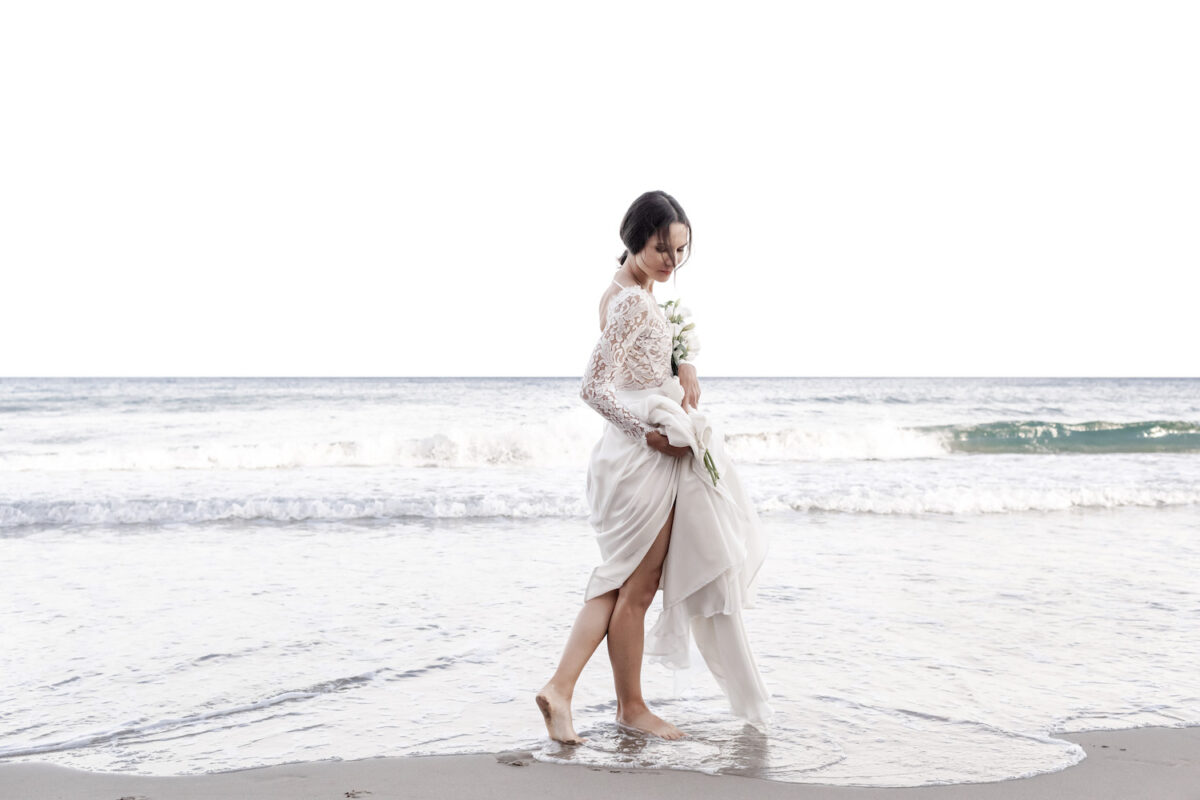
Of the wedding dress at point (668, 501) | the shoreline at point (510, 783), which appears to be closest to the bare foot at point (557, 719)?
the shoreline at point (510, 783)

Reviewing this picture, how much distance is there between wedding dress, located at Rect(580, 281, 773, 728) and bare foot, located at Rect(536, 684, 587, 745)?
16.2 inches

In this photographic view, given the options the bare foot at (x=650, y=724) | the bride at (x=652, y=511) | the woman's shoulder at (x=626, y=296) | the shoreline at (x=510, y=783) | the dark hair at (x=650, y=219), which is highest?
the dark hair at (x=650, y=219)

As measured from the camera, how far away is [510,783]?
2600mm

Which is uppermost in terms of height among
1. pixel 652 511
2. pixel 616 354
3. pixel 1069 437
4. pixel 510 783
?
pixel 616 354

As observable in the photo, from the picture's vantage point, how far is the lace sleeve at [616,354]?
3.02 metres

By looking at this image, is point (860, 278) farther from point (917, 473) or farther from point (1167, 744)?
point (1167, 744)

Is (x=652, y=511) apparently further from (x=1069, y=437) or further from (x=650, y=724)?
(x=1069, y=437)

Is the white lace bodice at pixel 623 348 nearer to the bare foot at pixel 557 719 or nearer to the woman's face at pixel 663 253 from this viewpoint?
the woman's face at pixel 663 253

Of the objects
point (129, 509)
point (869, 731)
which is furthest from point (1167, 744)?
point (129, 509)

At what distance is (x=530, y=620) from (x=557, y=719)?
73.3 inches

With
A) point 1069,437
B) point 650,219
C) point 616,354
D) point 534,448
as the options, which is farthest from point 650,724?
point 1069,437

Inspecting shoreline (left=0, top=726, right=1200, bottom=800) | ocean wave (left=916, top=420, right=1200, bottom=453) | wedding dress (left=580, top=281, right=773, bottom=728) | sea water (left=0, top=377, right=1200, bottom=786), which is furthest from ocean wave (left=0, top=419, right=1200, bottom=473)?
shoreline (left=0, top=726, right=1200, bottom=800)

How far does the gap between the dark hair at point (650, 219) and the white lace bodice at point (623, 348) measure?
175 mm

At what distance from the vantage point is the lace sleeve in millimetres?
3021
